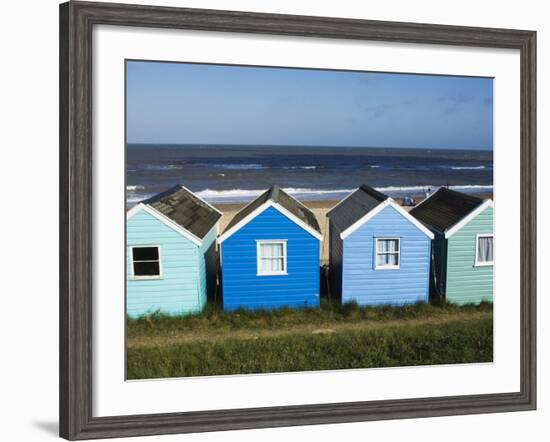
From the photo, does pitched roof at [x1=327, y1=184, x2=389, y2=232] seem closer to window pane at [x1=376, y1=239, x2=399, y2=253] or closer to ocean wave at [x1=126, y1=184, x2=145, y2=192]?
window pane at [x1=376, y1=239, x2=399, y2=253]

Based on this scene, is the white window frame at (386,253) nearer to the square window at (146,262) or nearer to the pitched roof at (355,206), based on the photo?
the pitched roof at (355,206)

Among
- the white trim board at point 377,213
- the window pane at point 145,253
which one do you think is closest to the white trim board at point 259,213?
the white trim board at point 377,213

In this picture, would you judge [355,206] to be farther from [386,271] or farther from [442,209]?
[442,209]

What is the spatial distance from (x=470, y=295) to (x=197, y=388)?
5.18 feet

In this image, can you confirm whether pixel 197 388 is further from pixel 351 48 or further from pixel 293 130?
pixel 351 48

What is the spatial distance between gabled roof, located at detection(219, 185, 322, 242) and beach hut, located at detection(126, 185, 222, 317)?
91 millimetres

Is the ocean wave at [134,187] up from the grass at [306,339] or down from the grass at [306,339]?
up

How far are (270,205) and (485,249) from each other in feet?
4.09

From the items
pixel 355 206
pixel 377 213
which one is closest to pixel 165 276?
pixel 355 206

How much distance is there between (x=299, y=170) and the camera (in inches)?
179

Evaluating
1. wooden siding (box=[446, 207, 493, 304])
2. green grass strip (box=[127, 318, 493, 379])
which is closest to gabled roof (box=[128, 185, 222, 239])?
green grass strip (box=[127, 318, 493, 379])

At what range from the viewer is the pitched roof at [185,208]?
4.35 meters

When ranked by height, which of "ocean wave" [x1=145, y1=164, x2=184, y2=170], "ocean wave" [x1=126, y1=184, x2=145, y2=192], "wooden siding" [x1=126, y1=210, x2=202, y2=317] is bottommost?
"wooden siding" [x1=126, y1=210, x2=202, y2=317]

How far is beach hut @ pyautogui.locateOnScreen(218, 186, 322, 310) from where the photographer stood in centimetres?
452
